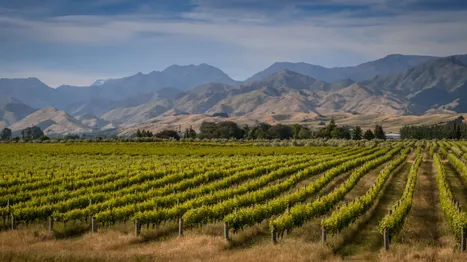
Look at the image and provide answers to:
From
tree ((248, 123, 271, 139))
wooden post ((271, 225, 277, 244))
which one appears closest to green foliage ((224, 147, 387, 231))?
wooden post ((271, 225, 277, 244))

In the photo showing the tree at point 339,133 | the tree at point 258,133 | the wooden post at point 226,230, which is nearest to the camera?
the wooden post at point 226,230

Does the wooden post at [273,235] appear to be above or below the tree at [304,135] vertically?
below

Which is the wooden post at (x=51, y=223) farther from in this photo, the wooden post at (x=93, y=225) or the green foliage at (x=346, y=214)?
the green foliage at (x=346, y=214)

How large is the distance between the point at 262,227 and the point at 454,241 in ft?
31.4

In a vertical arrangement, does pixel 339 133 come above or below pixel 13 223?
above

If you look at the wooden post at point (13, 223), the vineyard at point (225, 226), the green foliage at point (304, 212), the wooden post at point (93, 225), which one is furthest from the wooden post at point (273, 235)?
the wooden post at point (13, 223)

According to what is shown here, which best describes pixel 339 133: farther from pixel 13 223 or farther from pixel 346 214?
pixel 13 223

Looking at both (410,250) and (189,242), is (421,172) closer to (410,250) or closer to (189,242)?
(410,250)

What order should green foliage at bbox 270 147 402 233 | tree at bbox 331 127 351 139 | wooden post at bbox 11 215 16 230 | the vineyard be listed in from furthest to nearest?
tree at bbox 331 127 351 139 → wooden post at bbox 11 215 16 230 → green foliage at bbox 270 147 402 233 → the vineyard

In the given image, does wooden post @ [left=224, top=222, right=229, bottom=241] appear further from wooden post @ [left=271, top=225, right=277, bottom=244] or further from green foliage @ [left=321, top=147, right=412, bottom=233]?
green foliage @ [left=321, top=147, right=412, bottom=233]

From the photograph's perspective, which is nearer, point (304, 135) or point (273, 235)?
point (273, 235)

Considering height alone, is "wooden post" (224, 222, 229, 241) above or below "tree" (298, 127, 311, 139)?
below

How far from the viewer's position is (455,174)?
5447cm

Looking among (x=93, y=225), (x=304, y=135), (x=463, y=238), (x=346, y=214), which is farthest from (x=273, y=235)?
(x=304, y=135)
